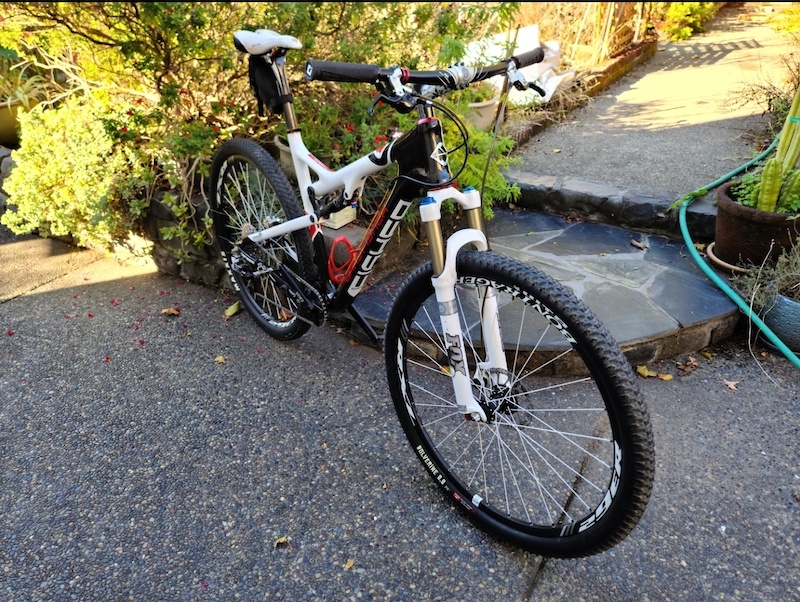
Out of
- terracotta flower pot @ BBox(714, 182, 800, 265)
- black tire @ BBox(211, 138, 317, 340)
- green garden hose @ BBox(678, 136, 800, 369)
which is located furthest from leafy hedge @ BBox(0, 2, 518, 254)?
Answer: terracotta flower pot @ BBox(714, 182, 800, 265)

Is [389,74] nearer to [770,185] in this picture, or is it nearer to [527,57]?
[527,57]

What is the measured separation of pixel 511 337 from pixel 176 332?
69.4 inches

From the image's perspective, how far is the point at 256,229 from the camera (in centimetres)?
282

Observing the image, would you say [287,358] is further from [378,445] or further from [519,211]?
[519,211]

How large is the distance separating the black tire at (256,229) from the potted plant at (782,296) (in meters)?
2.00

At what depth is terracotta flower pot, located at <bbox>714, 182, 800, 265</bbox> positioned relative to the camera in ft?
8.59

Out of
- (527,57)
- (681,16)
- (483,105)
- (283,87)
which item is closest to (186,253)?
(283,87)

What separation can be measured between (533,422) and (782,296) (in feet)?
4.16

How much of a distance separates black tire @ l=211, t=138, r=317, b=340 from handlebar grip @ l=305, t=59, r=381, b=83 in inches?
35.2

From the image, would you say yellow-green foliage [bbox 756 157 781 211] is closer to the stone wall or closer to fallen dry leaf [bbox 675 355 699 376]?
fallen dry leaf [bbox 675 355 699 376]

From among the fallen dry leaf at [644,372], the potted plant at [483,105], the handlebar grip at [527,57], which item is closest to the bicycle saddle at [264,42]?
the handlebar grip at [527,57]

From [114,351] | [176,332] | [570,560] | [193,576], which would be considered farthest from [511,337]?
[114,351]

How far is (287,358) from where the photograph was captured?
9.23 feet

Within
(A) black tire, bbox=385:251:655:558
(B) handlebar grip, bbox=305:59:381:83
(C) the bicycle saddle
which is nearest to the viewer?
(A) black tire, bbox=385:251:655:558
